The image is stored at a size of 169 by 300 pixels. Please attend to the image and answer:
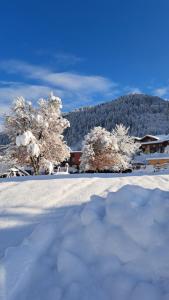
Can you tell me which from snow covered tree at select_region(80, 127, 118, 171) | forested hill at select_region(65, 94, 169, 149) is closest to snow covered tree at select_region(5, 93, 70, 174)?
snow covered tree at select_region(80, 127, 118, 171)

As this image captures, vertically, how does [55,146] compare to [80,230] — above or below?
above

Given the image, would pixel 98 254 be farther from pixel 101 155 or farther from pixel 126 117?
pixel 126 117

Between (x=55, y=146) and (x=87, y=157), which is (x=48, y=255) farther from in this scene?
(x=87, y=157)

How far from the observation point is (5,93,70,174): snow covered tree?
2545cm

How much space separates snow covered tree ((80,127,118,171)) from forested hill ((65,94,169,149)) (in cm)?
7941

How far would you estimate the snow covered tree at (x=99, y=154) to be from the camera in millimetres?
36562

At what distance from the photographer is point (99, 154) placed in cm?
3725

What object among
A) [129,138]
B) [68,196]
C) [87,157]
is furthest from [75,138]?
[68,196]

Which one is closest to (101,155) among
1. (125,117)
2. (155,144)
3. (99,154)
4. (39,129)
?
(99,154)

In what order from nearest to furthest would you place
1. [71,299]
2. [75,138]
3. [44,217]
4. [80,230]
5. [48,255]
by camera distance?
[71,299] → [48,255] → [80,230] → [44,217] → [75,138]

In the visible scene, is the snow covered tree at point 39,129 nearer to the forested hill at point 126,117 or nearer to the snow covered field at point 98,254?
the snow covered field at point 98,254

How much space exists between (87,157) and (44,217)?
32811 millimetres

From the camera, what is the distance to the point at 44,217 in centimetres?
398

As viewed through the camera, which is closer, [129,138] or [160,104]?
[129,138]
